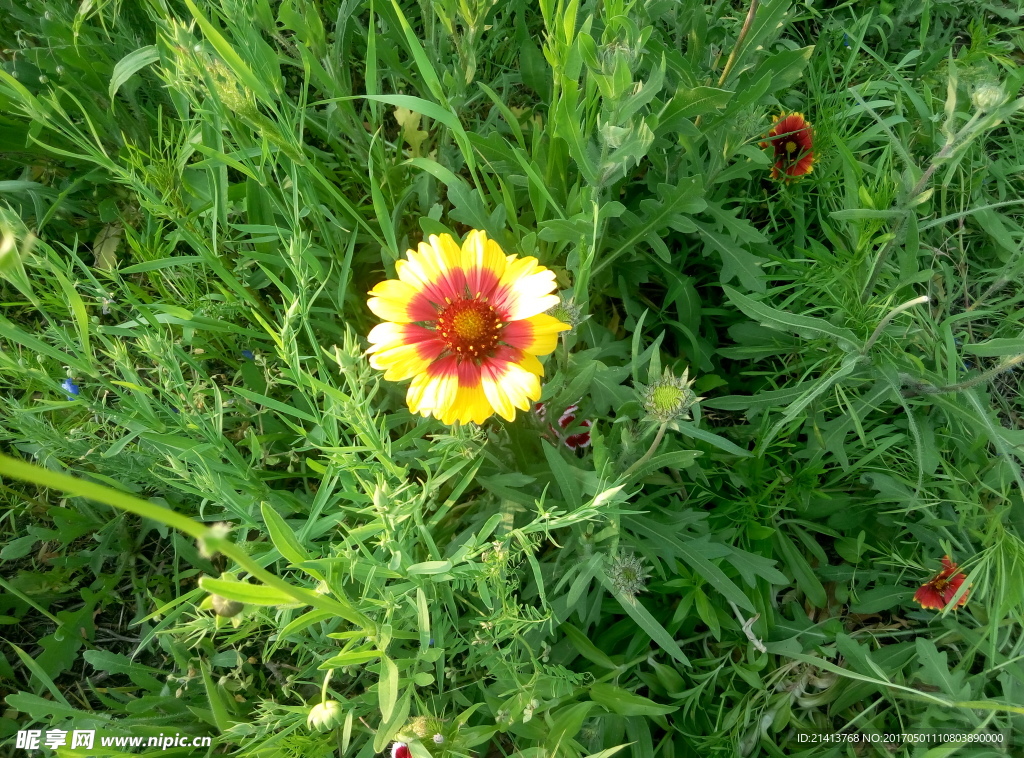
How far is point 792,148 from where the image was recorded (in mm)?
1764

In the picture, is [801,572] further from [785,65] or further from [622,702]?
[785,65]

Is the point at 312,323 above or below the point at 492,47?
below

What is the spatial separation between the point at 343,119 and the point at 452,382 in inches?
32.4

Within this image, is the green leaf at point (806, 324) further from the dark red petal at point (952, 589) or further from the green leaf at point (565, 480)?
the dark red petal at point (952, 589)

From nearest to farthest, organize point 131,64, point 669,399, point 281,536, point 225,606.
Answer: point 225,606 < point 281,536 < point 669,399 < point 131,64

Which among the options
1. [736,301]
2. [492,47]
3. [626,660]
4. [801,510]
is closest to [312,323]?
[492,47]

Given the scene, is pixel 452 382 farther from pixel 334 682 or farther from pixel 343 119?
pixel 334 682

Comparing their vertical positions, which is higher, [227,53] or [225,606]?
[227,53]

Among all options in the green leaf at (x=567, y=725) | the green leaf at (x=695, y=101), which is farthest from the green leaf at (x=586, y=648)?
the green leaf at (x=695, y=101)

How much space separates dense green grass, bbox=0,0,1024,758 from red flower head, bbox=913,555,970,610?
0.05m

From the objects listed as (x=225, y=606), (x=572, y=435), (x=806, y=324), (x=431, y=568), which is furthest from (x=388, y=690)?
(x=806, y=324)

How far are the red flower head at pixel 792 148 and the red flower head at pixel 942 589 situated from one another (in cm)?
109

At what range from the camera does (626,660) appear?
1.61m

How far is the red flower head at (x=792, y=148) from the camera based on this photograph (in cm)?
174
